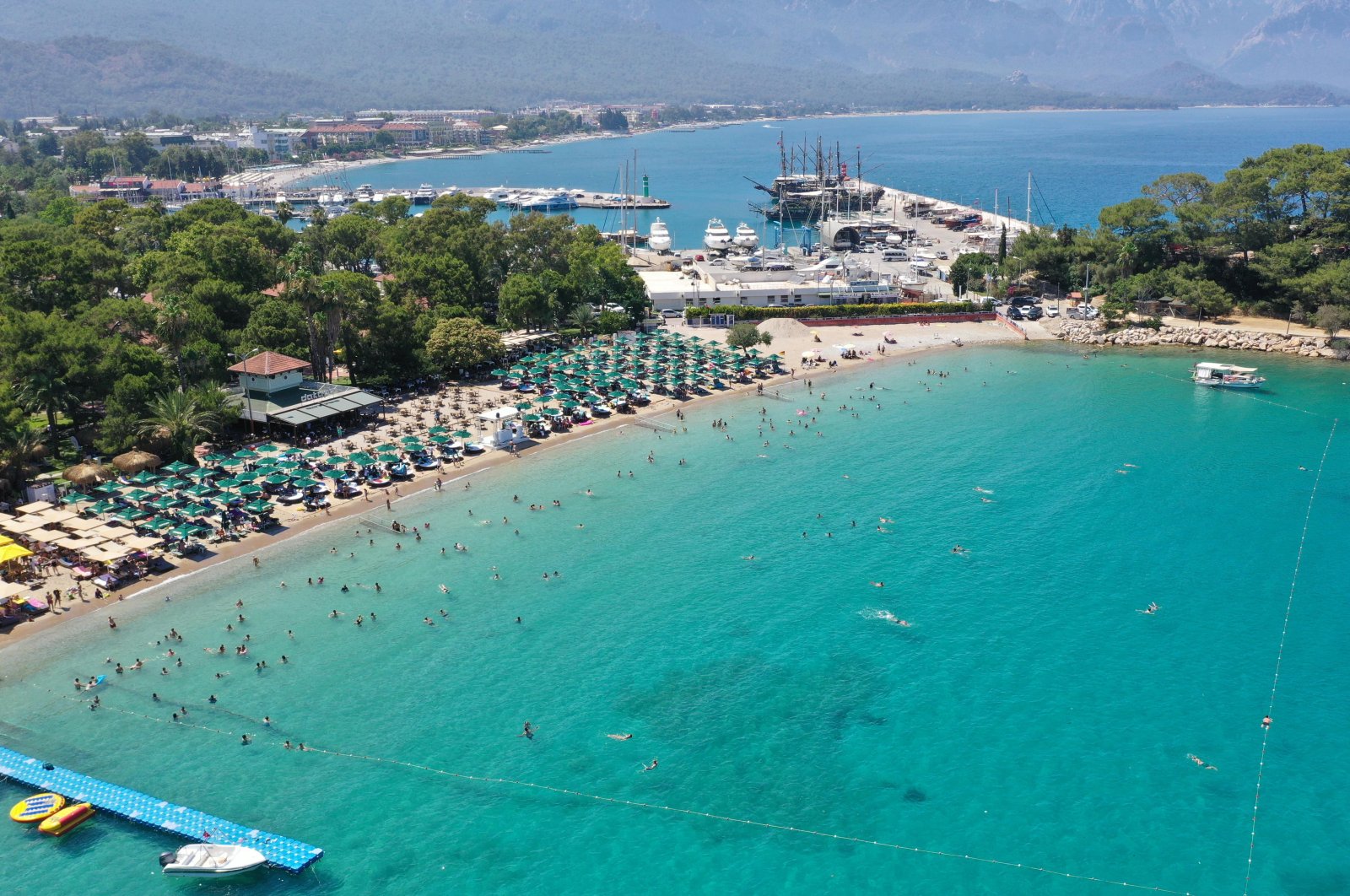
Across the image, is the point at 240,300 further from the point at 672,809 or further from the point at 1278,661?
the point at 1278,661

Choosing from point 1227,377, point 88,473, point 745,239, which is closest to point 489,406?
point 88,473

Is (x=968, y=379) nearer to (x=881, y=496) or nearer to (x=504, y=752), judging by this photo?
(x=881, y=496)

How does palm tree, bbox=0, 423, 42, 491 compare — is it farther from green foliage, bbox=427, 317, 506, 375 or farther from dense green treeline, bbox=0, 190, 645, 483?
green foliage, bbox=427, 317, 506, 375

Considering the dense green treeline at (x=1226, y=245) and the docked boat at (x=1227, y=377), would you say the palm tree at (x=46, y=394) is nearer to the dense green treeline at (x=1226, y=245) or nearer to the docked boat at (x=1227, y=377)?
the docked boat at (x=1227, y=377)

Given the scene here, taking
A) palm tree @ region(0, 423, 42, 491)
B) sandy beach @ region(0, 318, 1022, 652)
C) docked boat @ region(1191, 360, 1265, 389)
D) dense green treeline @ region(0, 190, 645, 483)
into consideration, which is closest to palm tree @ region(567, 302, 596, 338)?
dense green treeline @ region(0, 190, 645, 483)

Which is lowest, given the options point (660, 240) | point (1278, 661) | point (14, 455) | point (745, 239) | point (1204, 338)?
point (1278, 661)
